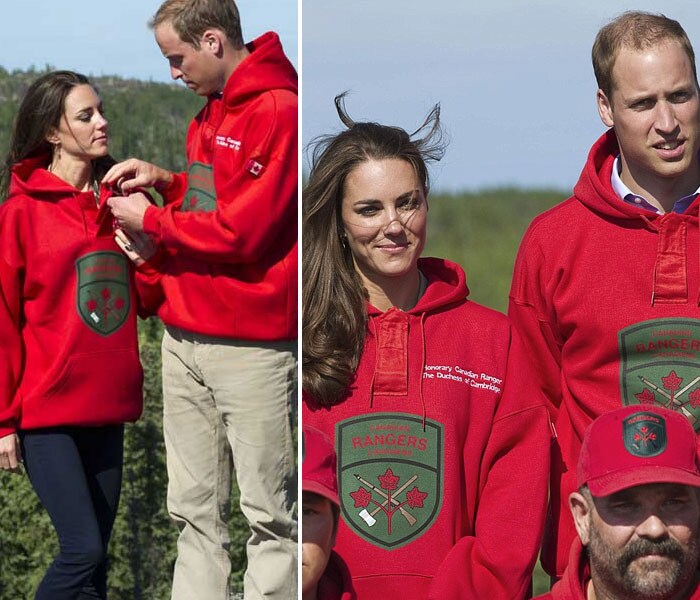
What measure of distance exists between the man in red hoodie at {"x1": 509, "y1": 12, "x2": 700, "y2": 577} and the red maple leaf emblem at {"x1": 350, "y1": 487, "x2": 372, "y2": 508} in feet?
1.50

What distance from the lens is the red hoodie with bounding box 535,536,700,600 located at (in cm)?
364

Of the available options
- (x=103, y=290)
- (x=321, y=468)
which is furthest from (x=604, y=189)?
(x=103, y=290)

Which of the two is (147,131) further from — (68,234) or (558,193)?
(558,193)

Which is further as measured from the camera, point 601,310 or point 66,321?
point 66,321

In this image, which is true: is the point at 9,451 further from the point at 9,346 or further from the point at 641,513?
the point at 641,513

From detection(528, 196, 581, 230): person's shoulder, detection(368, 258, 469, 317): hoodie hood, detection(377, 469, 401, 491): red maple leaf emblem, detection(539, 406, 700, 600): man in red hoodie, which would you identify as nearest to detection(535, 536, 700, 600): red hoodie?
detection(539, 406, 700, 600): man in red hoodie

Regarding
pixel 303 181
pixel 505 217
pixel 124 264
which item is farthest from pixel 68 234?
pixel 505 217

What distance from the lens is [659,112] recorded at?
3812mm

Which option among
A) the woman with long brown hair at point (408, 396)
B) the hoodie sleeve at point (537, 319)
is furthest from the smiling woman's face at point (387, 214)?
the hoodie sleeve at point (537, 319)

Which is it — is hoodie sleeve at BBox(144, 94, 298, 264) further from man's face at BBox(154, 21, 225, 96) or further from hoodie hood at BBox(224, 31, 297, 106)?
man's face at BBox(154, 21, 225, 96)

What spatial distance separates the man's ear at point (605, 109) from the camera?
12.9 ft

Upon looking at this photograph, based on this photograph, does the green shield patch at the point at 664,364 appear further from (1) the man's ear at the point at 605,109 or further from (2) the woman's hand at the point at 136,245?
(2) the woman's hand at the point at 136,245

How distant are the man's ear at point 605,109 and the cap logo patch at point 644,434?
0.73m

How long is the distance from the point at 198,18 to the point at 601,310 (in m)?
1.35
